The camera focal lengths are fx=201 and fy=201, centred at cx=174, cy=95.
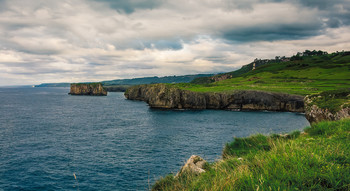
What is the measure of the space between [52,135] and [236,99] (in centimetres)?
7584

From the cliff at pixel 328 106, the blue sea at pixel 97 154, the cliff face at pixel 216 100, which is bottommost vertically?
the blue sea at pixel 97 154

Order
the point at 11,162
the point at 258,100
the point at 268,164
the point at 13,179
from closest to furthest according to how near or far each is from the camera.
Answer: the point at 268,164 < the point at 13,179 < the point at 11,162 < the point at 258,100

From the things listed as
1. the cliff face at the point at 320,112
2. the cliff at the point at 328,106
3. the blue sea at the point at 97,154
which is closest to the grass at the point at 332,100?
the cliff at the point at 328,106

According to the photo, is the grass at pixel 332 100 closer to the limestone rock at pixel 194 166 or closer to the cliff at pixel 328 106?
the cliff at pixel 328 106

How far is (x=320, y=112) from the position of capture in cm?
2767

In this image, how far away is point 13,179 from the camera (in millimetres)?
25047

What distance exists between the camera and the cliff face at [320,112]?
79.1 ft

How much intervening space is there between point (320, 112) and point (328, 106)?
1.32m

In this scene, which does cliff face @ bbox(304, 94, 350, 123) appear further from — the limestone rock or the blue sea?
the limestone rock

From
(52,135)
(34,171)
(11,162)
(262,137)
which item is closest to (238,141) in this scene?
(262,137)

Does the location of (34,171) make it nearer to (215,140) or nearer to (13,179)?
(13,179)

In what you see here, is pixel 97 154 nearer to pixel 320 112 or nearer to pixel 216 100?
pixel 320 112

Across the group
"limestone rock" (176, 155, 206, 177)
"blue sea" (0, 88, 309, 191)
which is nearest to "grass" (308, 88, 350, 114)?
"blue sea" (0, 88, 309, 191)

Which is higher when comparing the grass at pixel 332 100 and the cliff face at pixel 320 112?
the grass at pixel 332 100
